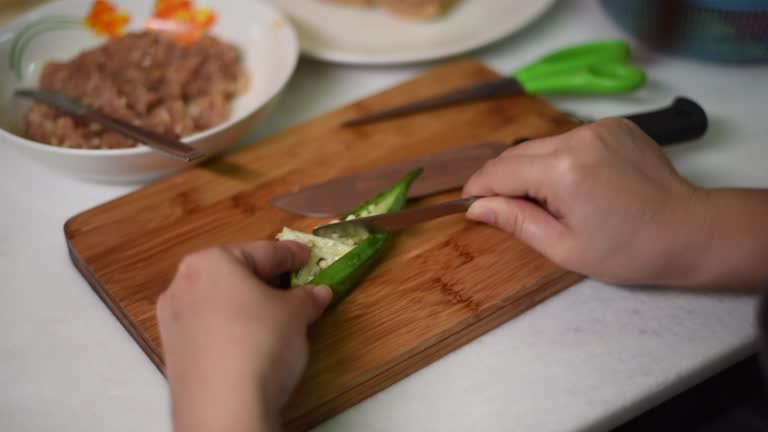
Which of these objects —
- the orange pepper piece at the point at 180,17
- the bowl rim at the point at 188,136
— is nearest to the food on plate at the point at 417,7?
the bowl rim at the point at 188,136

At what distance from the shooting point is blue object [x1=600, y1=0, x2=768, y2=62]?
1.29 m

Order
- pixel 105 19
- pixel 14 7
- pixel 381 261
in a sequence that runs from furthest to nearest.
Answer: pixel 14 7 < pixel 105 19 < pixel 381 261

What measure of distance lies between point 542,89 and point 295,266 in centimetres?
55

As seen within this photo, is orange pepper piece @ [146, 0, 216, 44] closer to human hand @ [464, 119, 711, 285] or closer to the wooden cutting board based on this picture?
the wooden cutting board

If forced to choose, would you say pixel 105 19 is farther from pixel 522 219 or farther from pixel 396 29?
pixel 522 219

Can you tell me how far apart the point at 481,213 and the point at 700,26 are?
578 millimetres

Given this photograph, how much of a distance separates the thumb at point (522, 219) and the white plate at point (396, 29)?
18.1 inches

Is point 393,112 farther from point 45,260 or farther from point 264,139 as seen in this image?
point 45,260

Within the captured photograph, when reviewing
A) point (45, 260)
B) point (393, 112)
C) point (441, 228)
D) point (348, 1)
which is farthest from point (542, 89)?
point (45, 260)

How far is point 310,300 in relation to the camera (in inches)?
36.1

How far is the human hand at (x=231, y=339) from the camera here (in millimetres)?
800

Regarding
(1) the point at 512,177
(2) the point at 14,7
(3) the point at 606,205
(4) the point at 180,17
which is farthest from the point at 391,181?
(2) the point at 14,7

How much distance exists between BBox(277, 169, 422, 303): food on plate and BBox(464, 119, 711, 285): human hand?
145 millimetres

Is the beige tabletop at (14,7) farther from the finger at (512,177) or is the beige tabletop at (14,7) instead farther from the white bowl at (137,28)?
the finger at (512,177)
